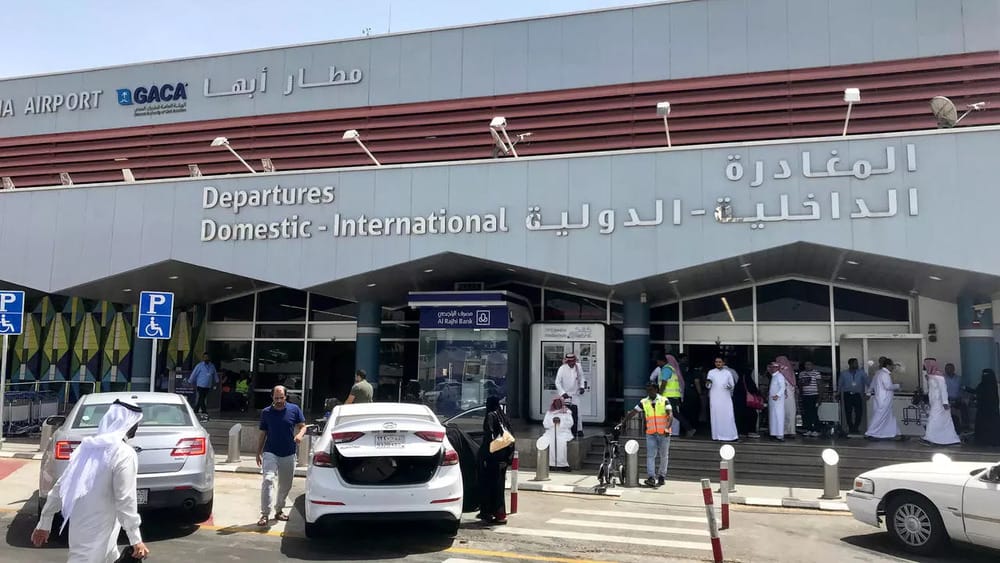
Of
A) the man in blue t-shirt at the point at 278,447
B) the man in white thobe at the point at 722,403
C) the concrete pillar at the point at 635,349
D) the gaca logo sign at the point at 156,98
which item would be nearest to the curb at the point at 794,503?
the man in white thobe at the point at 722,403

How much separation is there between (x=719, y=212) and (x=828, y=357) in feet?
18.8

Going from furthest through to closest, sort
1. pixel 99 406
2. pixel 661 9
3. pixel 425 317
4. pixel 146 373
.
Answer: pixel 146 373
pixel 661 9
pixel 425 317
pixel 99 406

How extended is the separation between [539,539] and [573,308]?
11010 millimetres

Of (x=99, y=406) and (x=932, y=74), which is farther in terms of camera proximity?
(x=932, y=74)

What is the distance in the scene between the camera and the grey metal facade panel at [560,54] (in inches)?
675

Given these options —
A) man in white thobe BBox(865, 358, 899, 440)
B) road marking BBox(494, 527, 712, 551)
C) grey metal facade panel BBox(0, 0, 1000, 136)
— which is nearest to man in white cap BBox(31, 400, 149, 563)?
road marking BBox(494, 527, 712, 551)

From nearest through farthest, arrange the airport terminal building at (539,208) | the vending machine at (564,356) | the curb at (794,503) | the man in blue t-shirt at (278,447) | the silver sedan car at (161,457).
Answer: the silver sedan car at (161,457) → the man in blue t-shirt at (278,447) → the curb at (794,503) → the airport terminal building at (539,208) → the vending machine at (564,356)

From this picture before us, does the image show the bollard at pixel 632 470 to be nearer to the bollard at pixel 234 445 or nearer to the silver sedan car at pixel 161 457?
the silver sedan car at pixel 161 457

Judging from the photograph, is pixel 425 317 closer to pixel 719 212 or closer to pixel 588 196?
pixel 588 196

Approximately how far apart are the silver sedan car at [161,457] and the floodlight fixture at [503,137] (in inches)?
399

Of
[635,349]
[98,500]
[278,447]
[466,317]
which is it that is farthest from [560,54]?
[98,500]

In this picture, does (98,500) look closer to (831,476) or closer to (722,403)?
(831,476)

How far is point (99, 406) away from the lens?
9.15 m

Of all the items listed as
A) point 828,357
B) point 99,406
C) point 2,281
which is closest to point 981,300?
point 828,357
